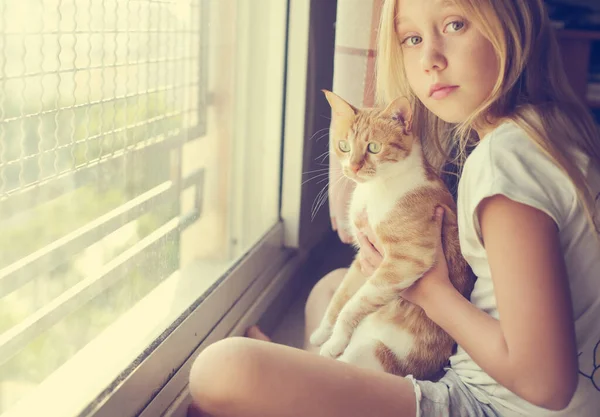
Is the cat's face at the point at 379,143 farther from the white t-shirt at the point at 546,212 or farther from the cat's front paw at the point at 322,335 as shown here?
the cat's front paw at the point at 322,335

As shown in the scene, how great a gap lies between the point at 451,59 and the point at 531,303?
32cm

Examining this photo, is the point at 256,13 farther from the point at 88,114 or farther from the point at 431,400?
the point at 431,400

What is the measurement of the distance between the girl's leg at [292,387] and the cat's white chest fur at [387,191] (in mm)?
240

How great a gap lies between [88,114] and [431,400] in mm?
595

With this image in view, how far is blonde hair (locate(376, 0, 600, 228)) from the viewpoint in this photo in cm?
81

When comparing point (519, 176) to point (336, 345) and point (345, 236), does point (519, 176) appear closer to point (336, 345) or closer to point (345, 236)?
point (336, 345)

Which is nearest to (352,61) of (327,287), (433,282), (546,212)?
(327,287)

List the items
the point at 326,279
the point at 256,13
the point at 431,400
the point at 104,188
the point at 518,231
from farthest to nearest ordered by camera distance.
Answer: the point at 256,13 < the point at 326,279 < the point at 104,188 < the point at 431,400 < the point at 518,231

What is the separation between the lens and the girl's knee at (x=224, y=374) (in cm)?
85

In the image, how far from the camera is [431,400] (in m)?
0.87

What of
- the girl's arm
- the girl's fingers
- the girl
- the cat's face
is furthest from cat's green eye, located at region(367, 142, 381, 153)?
the girl's fingers

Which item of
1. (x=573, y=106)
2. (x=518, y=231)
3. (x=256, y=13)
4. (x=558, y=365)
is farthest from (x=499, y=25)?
(x=256, y=13)

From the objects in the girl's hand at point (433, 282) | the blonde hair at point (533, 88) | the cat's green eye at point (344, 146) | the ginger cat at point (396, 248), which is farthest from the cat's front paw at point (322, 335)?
A: the blonde hair at point (533, 88)

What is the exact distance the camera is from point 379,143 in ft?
3.19
